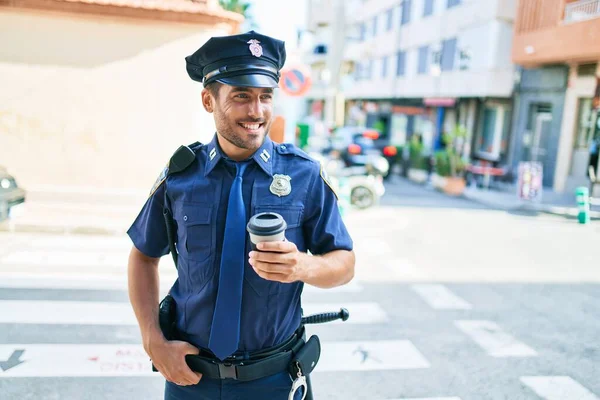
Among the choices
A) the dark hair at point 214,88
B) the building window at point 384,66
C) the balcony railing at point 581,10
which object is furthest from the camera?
the building window at point 384,66

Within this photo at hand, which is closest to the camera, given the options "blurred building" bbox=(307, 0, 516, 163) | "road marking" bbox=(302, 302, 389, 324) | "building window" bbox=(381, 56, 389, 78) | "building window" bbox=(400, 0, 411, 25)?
"road marking" bbox=(302, 302, 389, 324)

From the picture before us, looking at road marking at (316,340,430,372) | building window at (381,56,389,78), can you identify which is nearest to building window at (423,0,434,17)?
building window at (381,56,389,78)

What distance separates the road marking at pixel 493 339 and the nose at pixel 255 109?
154 inches

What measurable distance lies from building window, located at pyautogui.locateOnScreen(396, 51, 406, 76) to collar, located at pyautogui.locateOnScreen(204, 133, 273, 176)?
28.8 m

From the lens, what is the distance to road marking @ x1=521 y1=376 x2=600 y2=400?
4.09 metres

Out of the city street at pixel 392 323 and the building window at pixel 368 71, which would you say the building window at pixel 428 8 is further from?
the city street at pixel 392 323

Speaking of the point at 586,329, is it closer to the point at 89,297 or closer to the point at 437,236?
the point at 437,236

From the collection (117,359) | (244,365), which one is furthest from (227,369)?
(117,359)

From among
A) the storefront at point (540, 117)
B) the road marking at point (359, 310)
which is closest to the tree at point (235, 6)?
the storefront at point (540, 117)

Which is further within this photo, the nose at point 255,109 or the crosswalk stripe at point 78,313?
the crosswalk stripe at point 78,313

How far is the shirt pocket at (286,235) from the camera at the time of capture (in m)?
1.82

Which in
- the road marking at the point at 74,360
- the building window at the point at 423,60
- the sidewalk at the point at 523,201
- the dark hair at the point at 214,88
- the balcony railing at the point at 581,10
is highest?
the balcony railing at the point at 581,10

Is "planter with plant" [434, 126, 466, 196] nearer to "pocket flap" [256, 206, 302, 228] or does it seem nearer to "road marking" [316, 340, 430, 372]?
"road marking" [316, 340, 430, 372]

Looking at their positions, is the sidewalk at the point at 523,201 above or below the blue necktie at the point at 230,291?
below
